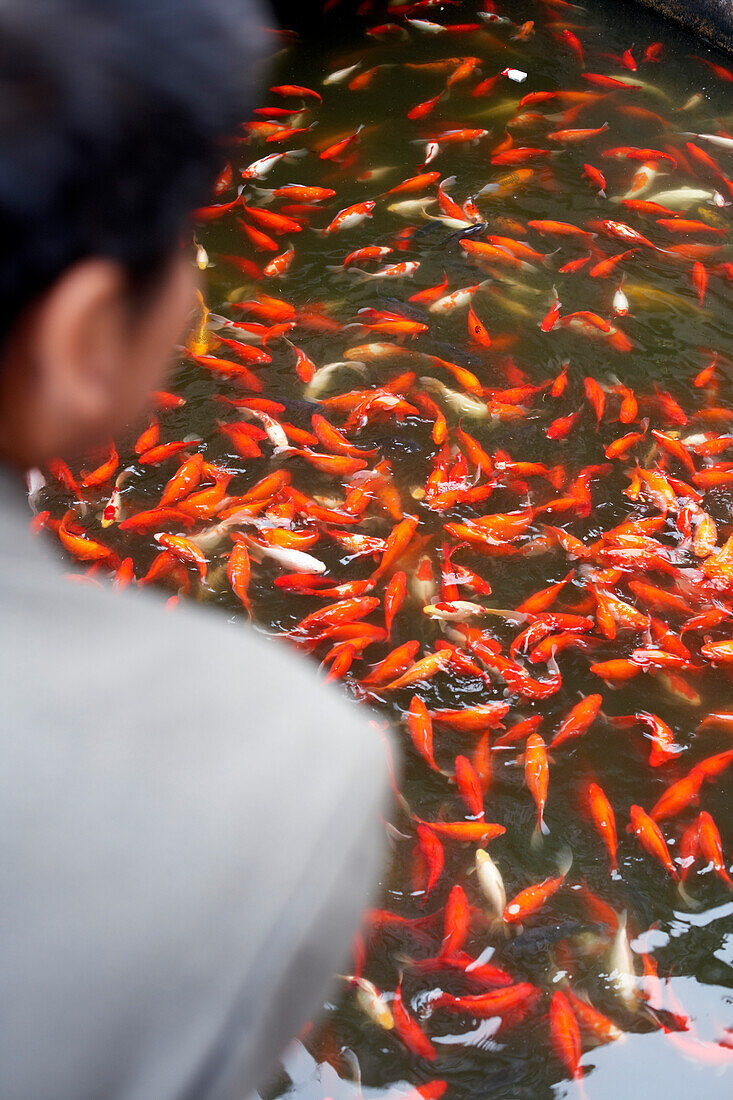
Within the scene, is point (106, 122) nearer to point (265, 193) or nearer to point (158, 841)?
point (158, 841)

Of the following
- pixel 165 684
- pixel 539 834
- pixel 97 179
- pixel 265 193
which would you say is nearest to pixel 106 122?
pixel 97 179

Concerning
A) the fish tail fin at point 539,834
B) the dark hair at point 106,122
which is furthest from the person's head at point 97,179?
the fish tail fin at point 539,834

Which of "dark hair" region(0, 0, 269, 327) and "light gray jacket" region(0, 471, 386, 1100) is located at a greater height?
"dark hair" region(0, 0, 269, 327)

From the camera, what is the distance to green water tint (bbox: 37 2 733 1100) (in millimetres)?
2076

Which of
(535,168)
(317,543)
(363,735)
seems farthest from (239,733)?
(535,168)

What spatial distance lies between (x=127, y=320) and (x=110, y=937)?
0.35 m

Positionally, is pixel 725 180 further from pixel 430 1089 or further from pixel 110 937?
pixel 110 937

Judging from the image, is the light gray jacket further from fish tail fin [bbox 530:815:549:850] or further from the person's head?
fish tail fin [bbox 530:815:549:850]

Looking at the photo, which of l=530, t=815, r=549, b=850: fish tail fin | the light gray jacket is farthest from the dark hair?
l=530, t=815, r=549, b=850: fish tail fin

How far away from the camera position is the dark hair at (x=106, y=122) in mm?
472

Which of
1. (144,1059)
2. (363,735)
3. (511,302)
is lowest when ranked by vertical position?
(511,302)

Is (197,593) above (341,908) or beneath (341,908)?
beneath

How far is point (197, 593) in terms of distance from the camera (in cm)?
290

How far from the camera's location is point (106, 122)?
483 mm
